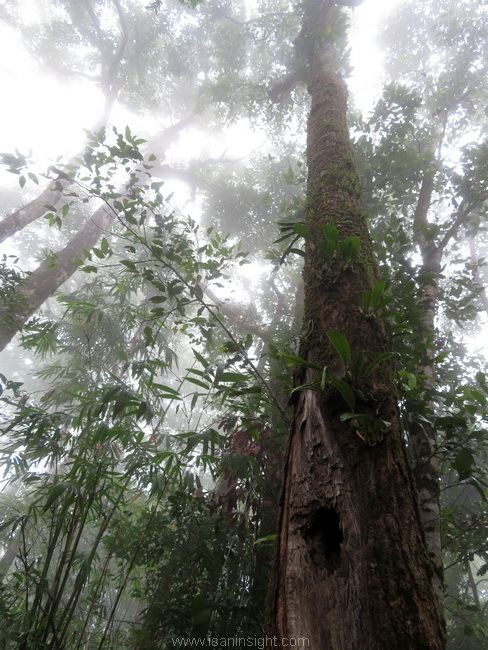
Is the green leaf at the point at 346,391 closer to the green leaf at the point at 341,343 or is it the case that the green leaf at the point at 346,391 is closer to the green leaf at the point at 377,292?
the green leaf at the point at 341,343

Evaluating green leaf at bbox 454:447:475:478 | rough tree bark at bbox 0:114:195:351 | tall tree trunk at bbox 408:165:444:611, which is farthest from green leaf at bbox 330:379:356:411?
rough tree bark at bbox 0:114:195:351

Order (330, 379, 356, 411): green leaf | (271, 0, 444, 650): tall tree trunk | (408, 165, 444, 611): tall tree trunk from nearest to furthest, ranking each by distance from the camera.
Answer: (271, 0, 444, 650): tall tree trunk
(330, 379, 356, 411): green leaf
(408, 165, 444, 611): tall tree trunk

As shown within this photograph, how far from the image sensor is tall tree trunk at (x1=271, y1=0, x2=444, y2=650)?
86 centimetres

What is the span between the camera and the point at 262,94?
7.51 meters

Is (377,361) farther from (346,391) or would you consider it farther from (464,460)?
(464,460)

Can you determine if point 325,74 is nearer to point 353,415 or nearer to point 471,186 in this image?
point 471,186

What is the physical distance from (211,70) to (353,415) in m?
16.2

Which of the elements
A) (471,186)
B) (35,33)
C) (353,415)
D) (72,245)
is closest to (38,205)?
(72,245)

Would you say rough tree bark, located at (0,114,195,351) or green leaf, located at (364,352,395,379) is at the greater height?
rough tree bark, located at (0,114,195,351)

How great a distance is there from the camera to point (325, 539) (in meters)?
1.06

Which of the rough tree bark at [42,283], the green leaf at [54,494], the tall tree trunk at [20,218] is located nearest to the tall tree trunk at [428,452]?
the green leaf at [54,494]

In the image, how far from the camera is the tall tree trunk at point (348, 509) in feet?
2.83

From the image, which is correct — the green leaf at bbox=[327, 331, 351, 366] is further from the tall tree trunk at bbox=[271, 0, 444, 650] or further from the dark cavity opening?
the dark cavity opening

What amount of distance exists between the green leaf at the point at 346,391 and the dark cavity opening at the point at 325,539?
0.33 metres
